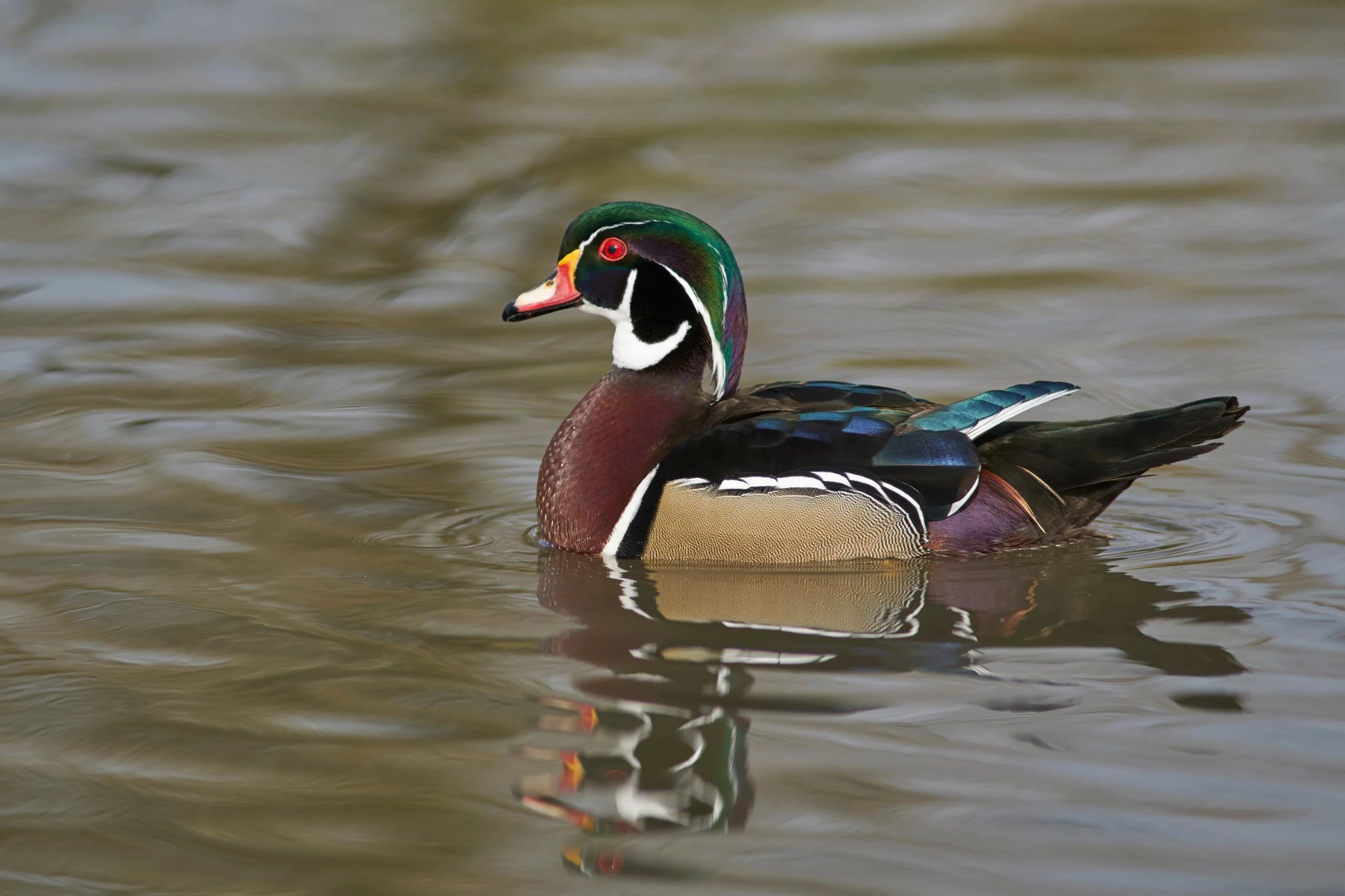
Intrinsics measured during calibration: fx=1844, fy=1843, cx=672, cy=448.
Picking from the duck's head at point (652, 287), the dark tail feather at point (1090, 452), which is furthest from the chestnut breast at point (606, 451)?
the dark tail feather at point (1090, 452)

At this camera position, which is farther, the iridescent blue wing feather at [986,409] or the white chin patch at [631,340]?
the white chin patch at [631,340]

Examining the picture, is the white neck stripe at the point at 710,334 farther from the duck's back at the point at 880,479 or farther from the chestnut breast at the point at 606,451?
the duck's back at the point at 880,479

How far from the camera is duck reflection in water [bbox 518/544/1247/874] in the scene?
4344 mm

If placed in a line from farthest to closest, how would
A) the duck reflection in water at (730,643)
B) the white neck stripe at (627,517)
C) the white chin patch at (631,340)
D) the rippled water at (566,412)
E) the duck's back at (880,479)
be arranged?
1. the white chin patch at (631,340)
2. the white neck stripe at (627,517)
3. the duck's back at (880,479)
4. the duck reflection in water at (730,643)
5. the rippled water at (566,412)

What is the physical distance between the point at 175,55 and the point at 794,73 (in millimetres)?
4998

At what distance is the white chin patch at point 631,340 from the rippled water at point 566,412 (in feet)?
2.47

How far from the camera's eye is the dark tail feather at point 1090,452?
6121 millimetres

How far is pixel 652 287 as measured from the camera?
646 centimetres

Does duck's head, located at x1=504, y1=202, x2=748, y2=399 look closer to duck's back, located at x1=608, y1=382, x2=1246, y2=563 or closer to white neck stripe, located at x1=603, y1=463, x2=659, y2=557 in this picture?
duck's back, located at x1=608, y1=382, x2=1246, y2=563

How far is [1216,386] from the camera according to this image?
8.41 meters

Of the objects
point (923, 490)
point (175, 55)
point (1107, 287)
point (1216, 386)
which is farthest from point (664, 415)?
point (175, 55)

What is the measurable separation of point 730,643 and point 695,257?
1.58 metres

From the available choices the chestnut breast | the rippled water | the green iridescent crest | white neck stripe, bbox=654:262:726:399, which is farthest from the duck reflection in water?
the green iridescent crest

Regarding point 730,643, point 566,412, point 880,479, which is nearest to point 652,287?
point 880,479
